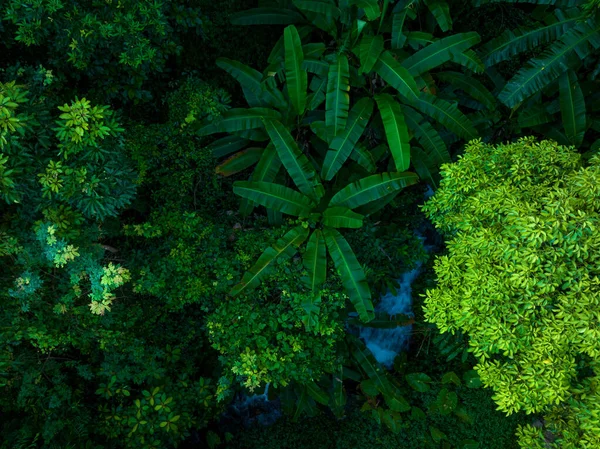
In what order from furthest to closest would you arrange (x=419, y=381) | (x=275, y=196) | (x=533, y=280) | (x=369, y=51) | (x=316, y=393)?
(x=419, y=381) < (x=316, y=393) < (x=369, y=51) < (x=275, y=196) < (x=533, y=280)

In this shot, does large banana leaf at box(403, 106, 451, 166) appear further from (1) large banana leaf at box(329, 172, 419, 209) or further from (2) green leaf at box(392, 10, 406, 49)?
(2) green leaf at box(392, 10, 406, 49)

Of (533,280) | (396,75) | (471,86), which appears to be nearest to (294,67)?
(396,75)

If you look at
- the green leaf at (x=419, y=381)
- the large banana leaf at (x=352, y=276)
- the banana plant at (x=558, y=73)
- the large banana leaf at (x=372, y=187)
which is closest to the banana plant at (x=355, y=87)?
the large banana leaf at (x=372, y=187)

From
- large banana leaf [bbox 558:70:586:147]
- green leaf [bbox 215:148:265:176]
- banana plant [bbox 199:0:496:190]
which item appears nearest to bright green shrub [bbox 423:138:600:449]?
Answer: banana plant [bbox 199:0:496:190]

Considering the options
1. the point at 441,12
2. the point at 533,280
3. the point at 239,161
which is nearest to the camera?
the point at 533,280

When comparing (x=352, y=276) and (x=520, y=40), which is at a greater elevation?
(x=520, y=40)

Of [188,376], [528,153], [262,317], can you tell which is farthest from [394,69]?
[188,376]

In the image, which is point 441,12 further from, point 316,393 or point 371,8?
point 316,393
